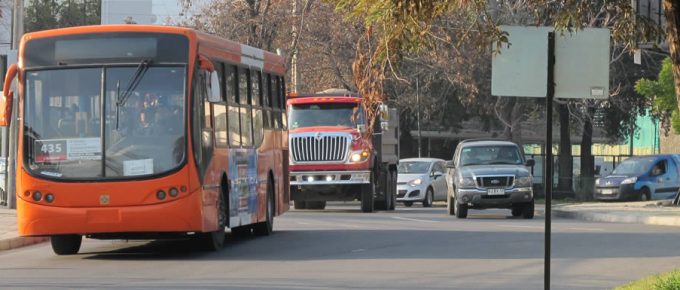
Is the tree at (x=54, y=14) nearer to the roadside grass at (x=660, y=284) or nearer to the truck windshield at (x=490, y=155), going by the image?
the truck windshield at (x=490, y=155)

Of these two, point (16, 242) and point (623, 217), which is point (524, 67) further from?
point (623, 217)

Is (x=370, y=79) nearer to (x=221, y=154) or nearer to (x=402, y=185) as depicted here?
(x=221, y=154)

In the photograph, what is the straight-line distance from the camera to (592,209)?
33.5 metres

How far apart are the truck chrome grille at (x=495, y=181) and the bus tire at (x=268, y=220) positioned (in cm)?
793

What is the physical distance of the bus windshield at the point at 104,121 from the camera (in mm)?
16984

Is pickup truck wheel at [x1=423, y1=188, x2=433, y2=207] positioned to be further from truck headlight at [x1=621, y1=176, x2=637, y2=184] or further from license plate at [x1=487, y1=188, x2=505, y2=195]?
license plate at [x1=487, y1=188, x2=505, y2=195]

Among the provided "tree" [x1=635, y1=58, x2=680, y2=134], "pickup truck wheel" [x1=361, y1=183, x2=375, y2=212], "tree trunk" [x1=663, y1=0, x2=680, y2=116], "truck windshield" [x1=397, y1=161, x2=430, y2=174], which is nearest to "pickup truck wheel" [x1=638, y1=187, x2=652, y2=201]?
"truck windshield" [x1=397, y1=161, x2=430, y2=174]

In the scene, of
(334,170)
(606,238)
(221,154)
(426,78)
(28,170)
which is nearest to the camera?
(28,170)

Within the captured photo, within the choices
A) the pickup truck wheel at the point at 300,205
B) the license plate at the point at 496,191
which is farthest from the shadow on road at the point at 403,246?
the pickup truck wheel at the point at 300,205

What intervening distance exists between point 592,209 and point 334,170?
6963 mm

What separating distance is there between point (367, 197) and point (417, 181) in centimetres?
930

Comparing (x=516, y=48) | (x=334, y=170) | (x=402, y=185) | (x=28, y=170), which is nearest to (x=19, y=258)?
(x=28, y=170)

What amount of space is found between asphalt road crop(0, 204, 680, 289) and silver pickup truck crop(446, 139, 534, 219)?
4.32 m

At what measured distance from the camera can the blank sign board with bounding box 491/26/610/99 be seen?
36.0 feet
